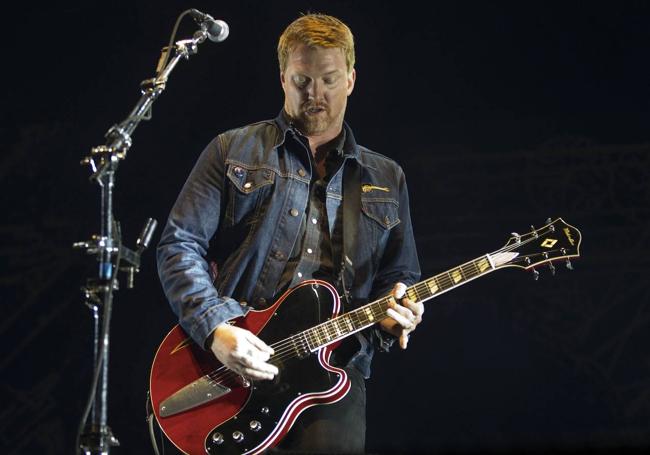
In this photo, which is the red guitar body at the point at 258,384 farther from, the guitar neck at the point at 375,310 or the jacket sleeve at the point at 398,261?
the jacket sleeve at the point at 398,261

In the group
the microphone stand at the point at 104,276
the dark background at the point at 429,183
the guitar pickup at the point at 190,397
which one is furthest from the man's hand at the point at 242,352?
the dark background at the point at 429,183

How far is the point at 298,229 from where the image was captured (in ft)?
10.0

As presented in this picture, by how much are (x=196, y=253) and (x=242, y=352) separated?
0.48 m

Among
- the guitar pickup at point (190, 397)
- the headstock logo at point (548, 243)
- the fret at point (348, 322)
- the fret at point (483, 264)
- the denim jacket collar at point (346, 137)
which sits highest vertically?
the denim jacket collar at point (346, 137)

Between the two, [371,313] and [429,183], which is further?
[429,183]

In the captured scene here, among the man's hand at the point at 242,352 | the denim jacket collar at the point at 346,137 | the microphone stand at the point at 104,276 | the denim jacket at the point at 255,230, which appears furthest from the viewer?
the denim jacket collar at the point at 346,137

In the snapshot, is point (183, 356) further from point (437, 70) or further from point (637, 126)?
point (637, 126)

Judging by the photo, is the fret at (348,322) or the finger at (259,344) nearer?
the finger at (259,344)

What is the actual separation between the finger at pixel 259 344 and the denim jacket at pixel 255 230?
0.36ft

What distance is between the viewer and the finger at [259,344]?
273 cm

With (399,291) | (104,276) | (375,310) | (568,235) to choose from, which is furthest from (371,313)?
(104,276)

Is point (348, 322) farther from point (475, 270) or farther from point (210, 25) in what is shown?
point (210, 25)

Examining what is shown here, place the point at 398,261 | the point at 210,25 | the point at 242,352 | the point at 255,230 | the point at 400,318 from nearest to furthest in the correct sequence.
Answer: the point at 242,352
the point at 210,25
the point at 400,318
the point at 255,230
the point at 398,261

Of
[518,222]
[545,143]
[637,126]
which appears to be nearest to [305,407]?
[518,222]
